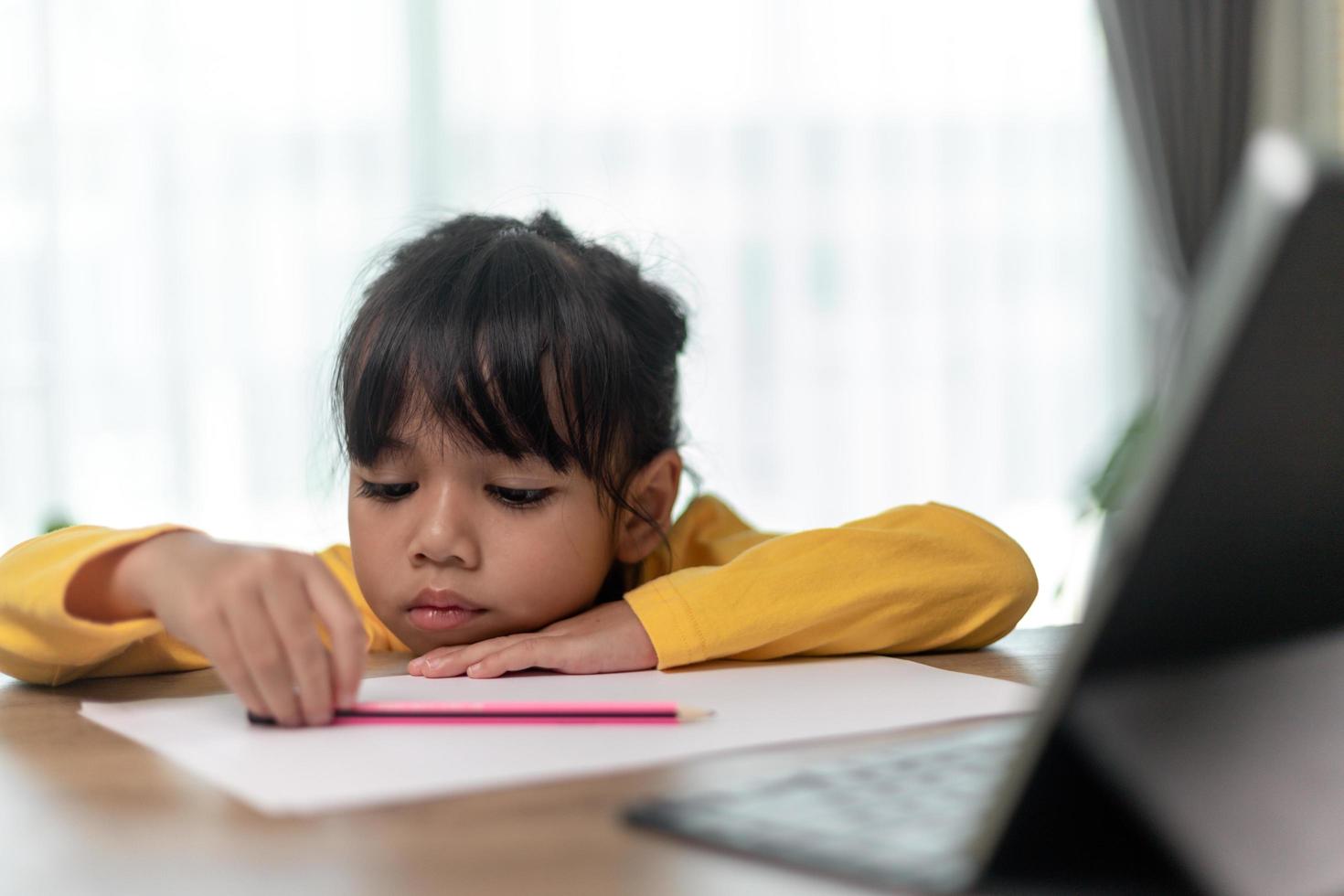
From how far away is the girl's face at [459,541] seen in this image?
3.28ft

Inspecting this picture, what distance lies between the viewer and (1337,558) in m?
0.43

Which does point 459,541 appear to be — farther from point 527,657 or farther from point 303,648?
point 303,648

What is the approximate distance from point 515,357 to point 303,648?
1.49ft

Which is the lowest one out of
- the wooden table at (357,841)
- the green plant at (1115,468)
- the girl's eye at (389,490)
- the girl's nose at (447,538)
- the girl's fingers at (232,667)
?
the green plant at (1115,468)

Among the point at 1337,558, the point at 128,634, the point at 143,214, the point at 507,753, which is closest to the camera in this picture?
the point at 1337,558

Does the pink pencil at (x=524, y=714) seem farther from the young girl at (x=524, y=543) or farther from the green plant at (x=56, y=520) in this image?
the green plant at (x=56, y=520)

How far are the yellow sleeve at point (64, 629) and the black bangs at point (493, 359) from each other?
0.76 ft

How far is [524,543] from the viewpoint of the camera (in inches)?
40.4

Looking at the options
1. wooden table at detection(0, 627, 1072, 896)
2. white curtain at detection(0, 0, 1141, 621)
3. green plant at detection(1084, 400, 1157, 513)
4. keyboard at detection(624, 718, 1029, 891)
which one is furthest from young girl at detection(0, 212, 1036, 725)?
green plant at detection(1084, 400, 1157, 513)

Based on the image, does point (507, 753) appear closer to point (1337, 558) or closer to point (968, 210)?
point (1337, 558)

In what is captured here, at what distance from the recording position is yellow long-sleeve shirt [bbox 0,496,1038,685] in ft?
2.64

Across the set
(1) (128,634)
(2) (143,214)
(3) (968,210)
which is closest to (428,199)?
(2) (143,214)

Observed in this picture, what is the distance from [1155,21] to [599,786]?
3096mm

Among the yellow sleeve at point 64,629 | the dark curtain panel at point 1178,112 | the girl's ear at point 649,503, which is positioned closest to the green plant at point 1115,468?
the dark curtain panel at point 1178,112
